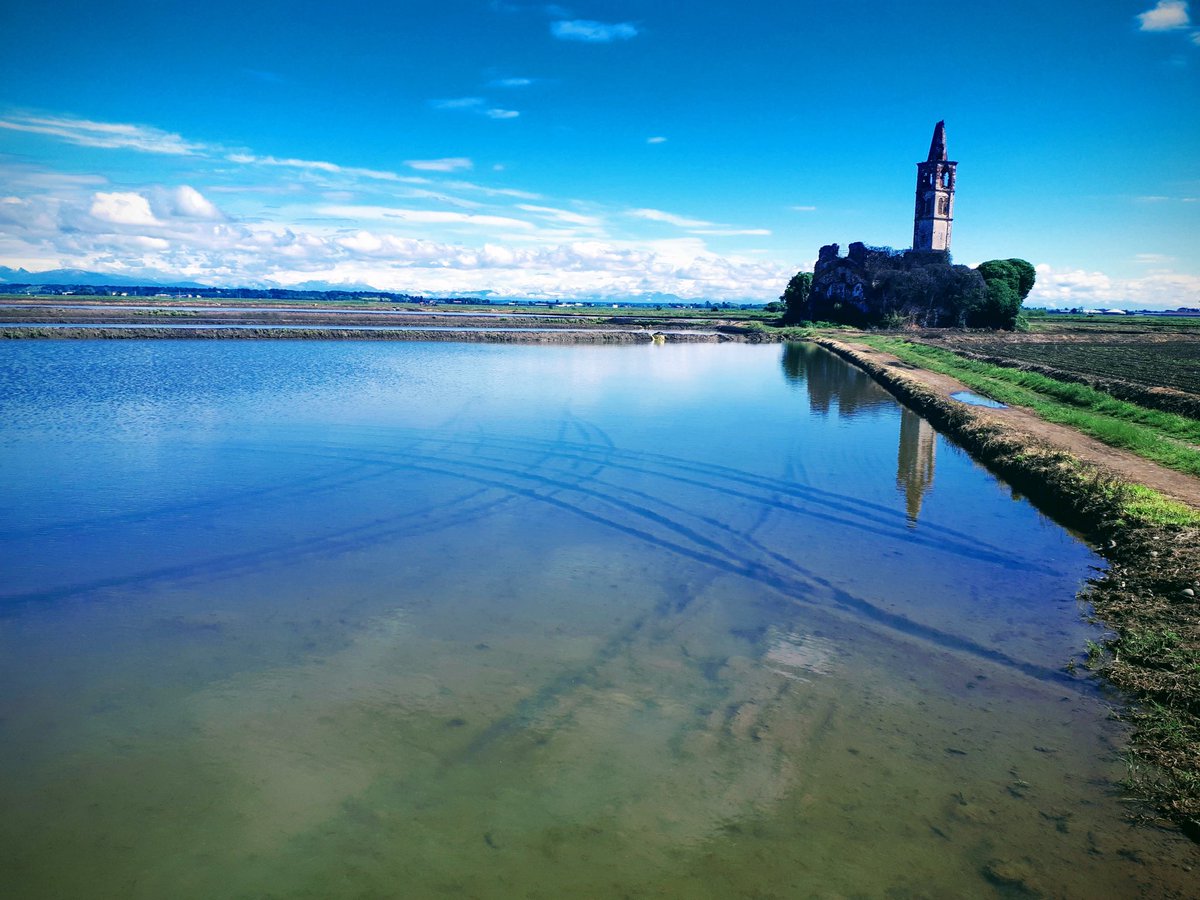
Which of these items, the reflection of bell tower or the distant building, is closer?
the reflection of bell tower

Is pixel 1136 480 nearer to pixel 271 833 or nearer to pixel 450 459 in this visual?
pixel 450 459

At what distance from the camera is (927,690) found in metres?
7.82

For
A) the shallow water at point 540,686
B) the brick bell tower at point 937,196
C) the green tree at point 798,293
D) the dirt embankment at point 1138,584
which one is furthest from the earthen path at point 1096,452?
the brick bell tower at point 937,196

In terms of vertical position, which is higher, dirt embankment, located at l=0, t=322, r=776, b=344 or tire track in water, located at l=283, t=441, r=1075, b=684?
dirt embankment, located at l=0, t=322, r=776, b=344

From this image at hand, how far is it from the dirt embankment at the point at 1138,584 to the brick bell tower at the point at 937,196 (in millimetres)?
81226

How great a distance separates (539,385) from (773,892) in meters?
28.2

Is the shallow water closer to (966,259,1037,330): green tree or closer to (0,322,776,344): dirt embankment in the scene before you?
(0,322,776,344): dirt embankment

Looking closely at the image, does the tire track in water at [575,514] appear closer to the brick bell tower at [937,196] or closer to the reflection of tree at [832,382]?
the reflection of tree at [832,382]

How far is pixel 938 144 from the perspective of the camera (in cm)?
9288

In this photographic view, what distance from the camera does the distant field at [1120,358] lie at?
32938 millimetres

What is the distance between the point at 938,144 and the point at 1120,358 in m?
60.8

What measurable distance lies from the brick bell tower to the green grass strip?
61187 millimetres

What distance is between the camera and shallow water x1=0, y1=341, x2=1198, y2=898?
547cm

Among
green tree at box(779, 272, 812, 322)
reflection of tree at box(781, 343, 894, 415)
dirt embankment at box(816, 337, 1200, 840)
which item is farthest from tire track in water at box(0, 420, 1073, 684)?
green tree at box(779, 272, 812, 322)
